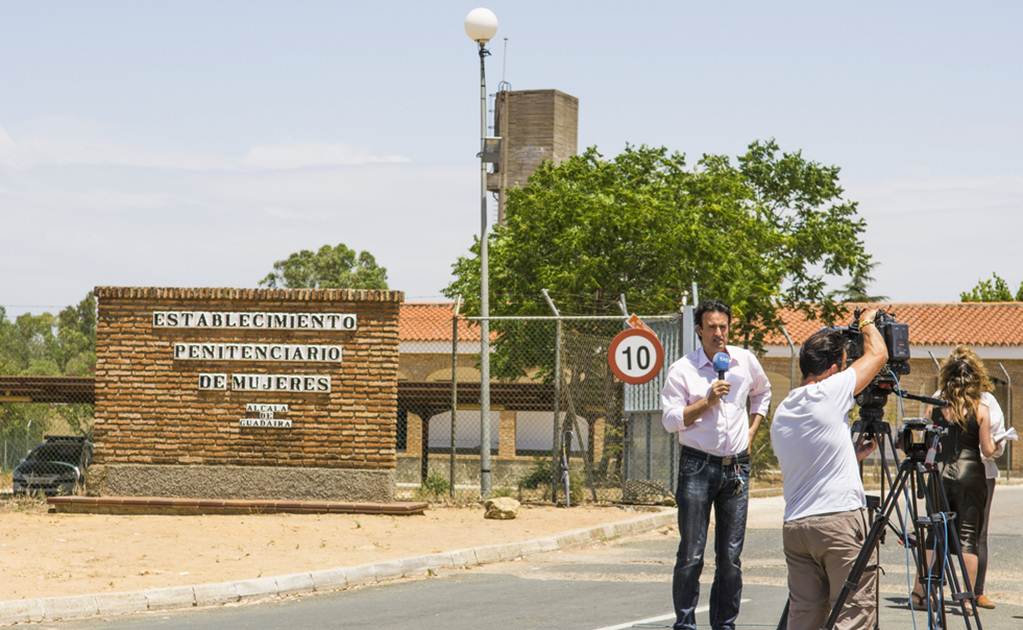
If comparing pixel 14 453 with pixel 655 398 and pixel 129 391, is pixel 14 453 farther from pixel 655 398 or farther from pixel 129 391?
pixel 655 398

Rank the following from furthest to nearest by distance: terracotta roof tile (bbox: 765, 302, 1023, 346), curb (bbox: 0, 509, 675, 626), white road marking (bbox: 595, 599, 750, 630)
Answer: terracotta roof tile (bbox: 765, 302, 1023, 346), curb (bbox: 0, 509, 675, 626), white road marking (bbox: 595, 599, 750, 630)

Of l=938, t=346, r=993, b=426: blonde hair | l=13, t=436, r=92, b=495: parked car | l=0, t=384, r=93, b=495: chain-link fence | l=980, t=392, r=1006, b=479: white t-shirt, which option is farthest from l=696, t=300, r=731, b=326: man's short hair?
l=13, t=436, r=92, b=495: parked car

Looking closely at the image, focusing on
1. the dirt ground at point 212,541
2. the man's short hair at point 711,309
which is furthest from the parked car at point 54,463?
the man's short hair at point 711,309

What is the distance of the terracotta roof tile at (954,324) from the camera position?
45531 mm

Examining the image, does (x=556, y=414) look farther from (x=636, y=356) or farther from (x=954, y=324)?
(x=954, y=324)

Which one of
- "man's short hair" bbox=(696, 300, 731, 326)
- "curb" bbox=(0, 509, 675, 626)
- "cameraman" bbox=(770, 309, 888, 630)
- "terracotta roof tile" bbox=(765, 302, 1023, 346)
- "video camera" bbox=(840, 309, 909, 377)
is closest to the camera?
"cameraman" bbox=(770, 309, 888, 630)

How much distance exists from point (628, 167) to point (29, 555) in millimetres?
25001

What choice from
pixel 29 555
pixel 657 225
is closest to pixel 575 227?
pixel 657 225

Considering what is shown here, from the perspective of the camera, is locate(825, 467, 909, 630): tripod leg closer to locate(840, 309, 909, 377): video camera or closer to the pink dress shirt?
locate(840, 309, 909, 377): video camera

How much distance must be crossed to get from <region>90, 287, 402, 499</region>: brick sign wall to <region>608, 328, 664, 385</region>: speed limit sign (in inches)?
116

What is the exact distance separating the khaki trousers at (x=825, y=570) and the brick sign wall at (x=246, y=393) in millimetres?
12335

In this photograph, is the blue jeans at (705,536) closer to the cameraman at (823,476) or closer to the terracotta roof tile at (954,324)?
the cameraman at (823,476)

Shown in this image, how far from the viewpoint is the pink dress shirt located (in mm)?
8289

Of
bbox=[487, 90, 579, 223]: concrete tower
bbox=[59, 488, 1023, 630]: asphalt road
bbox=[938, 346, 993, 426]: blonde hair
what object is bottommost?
bbox=[59, 488, 1023, 630]: asphalt road
